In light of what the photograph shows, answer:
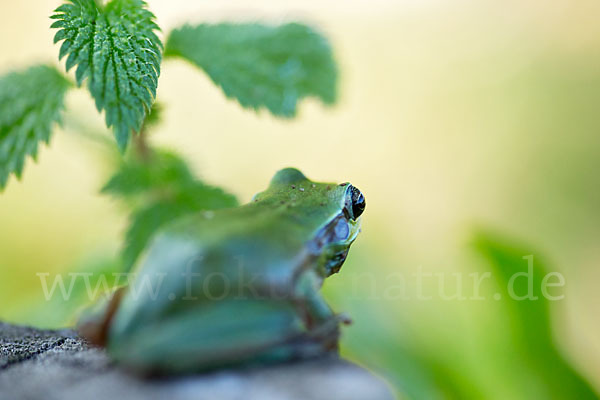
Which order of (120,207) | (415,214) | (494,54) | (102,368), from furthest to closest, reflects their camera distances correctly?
(494,54) < (415,214) < (120,207) < (102,368)

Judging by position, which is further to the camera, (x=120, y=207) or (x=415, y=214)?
(x=415, y=214)

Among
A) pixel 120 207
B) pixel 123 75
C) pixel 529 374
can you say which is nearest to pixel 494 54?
pixel 529 374

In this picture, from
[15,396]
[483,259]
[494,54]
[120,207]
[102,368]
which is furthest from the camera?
[494,54]

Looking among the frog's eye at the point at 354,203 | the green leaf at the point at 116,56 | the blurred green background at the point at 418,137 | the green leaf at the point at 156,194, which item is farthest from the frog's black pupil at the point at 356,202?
the blurred green background at the point at 418,137

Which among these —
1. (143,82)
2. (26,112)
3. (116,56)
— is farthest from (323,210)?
(26,112)

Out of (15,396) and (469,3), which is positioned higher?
(469,3)

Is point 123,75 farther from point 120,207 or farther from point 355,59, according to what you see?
point 355,59

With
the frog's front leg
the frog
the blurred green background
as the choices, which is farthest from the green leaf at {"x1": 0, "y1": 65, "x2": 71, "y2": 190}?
the blurred green background

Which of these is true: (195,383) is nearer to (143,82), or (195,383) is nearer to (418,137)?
(143,82)
